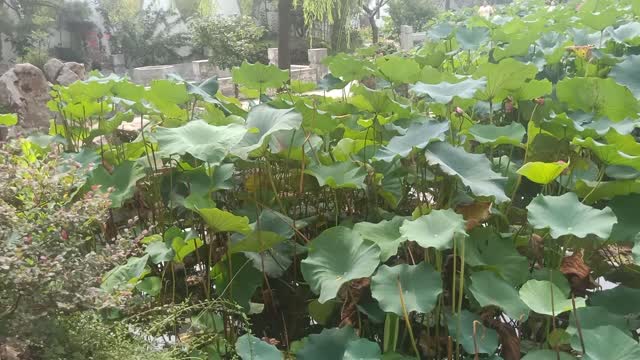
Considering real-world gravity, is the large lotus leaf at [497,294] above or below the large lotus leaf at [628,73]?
below

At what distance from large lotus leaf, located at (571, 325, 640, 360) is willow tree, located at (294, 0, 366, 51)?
6.51m

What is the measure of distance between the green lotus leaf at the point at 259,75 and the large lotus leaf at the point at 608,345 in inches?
32.7

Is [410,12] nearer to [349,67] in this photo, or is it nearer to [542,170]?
[349,67]

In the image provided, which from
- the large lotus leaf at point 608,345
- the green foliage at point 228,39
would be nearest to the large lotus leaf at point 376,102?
the large lotus leaf at point 608,345

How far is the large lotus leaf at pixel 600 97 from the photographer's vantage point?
1.19 metres

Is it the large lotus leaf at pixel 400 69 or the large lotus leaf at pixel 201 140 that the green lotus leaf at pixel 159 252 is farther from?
the large lotus leaf at pixel 400 69

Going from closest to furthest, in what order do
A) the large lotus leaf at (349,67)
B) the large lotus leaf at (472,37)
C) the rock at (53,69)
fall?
the large lotus leaf at (349,67)
the large lotus leaf at (472,37)
the rock at (53,69)

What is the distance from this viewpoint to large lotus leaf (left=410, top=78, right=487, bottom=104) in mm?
1099

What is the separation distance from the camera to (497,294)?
0.94m

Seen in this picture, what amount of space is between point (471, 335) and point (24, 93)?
20.6 feet

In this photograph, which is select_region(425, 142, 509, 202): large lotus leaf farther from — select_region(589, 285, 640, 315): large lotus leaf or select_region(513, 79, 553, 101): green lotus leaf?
select_region(513, 79, 553, 101): green lotus leaf

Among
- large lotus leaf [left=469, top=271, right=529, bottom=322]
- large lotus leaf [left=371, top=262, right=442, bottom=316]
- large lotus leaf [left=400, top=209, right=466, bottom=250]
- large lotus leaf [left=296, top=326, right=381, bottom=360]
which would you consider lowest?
large lotus leaf [left=296, top=326, right=381, bottom=360]

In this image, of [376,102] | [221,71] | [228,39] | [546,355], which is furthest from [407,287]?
[221,71]

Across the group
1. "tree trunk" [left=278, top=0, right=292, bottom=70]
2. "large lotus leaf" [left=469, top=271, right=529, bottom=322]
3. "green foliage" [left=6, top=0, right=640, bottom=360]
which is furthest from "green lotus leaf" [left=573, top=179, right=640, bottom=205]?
"tree trunk" [left=278, top=0, right=292, bottom=70]
